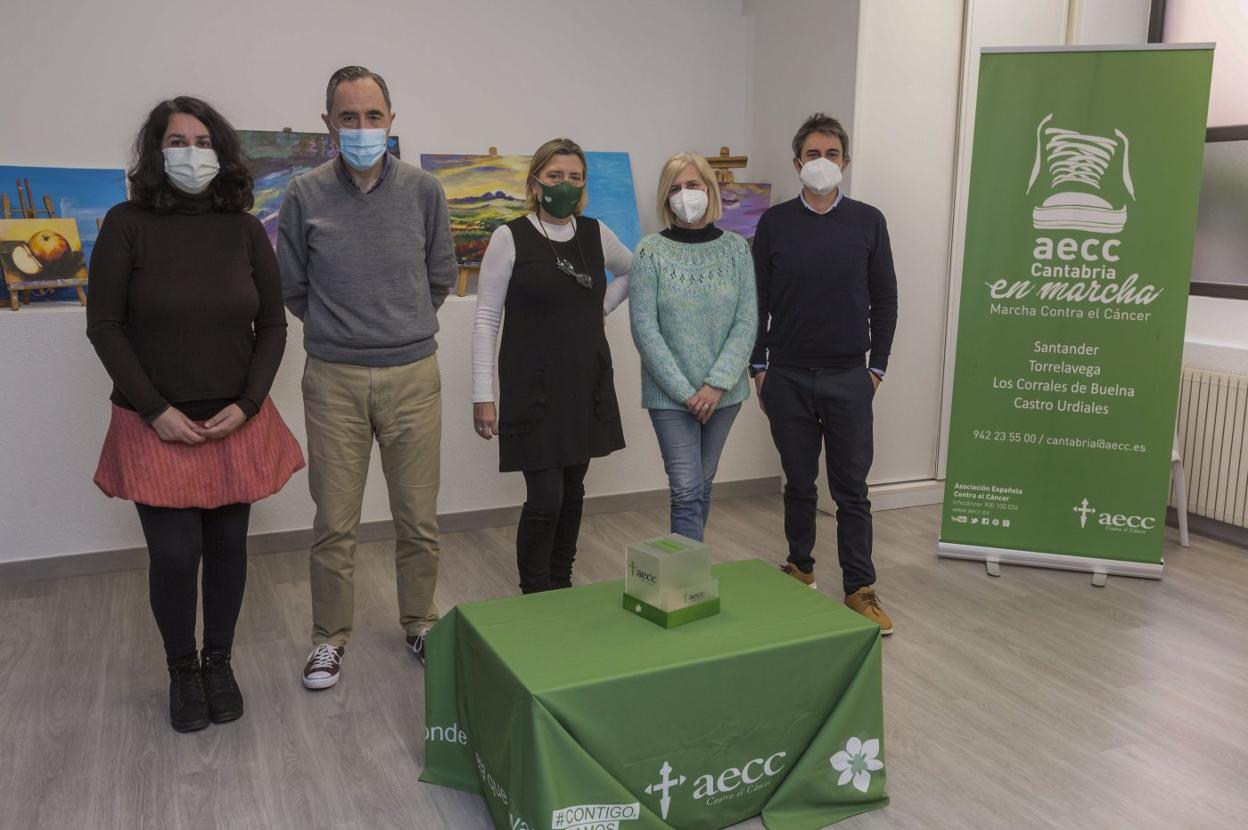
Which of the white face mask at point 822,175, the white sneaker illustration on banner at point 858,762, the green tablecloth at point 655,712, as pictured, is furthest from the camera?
the white face mask at point 822,175

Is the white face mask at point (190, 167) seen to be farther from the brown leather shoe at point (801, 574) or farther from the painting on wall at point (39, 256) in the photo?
the brown leather shoe at point (801, 574)

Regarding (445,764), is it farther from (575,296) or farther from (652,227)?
(652,227)

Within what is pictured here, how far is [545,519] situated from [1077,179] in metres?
2.32

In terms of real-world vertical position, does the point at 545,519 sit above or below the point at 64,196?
below

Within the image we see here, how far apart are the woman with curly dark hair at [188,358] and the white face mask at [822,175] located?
1645 millimetres

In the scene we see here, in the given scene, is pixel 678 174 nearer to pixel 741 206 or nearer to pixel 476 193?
pixel 476 193

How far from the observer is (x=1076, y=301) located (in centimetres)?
363

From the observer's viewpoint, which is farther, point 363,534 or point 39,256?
point 363,534

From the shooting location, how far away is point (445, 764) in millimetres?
2326

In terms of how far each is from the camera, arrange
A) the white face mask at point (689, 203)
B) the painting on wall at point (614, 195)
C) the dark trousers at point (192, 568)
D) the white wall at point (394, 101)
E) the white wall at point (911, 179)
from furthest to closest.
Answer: the painting on wall at point (614, 195), the white wall at point (911, 179), the white wall at point (394, 101), the white face mask at point (689, 203), the dark trousers at point (192, 568)

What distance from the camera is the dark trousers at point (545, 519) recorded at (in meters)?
2.90

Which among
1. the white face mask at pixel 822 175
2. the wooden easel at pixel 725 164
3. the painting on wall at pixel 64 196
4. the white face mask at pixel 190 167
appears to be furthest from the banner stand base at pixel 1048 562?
the painting on wall at pixel 64 196

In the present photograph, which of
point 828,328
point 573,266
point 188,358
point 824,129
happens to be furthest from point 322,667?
point 824,129

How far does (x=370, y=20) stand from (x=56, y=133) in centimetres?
127
